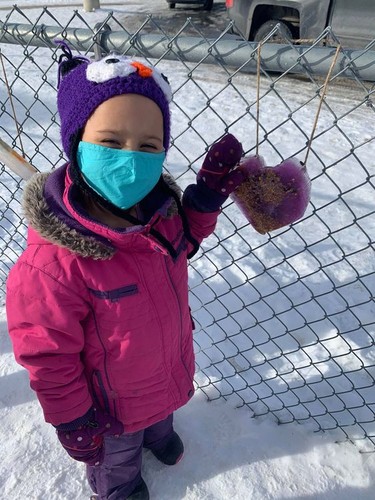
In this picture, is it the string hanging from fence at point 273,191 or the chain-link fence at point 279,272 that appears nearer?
the string hanging from fence at point 273,191

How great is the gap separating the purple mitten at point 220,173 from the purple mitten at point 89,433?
0.77 m

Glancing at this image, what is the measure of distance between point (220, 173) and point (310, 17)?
4759mm

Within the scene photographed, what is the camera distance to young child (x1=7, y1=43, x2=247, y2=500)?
1.15 metres

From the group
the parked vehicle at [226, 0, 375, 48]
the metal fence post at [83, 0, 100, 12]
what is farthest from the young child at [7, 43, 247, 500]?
the metal fence post at [83, 0, 100, 12]

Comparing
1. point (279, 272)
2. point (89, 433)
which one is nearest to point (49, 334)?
point (89, 433)

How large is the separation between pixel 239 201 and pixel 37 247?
0.62m

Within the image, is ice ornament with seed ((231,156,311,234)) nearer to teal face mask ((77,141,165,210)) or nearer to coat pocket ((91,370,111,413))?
teal face mask ((77,141,165,210))

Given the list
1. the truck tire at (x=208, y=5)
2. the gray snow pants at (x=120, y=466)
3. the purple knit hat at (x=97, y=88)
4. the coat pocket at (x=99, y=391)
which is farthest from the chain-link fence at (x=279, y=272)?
the truck tire at (x=208, y=5)

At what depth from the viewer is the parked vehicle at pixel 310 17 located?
16.1ft

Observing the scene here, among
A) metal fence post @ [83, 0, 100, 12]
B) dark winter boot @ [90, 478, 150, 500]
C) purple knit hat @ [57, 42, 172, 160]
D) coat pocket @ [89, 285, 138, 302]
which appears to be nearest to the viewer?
purple knit hat @ [57, 42, 172, 160]

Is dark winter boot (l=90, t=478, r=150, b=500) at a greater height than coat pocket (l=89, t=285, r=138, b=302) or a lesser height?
lesser

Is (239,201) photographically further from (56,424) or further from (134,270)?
(56,424)

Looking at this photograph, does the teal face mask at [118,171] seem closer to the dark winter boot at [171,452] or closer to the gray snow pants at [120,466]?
the gray snow pants at [120,466]

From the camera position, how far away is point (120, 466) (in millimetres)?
1747
